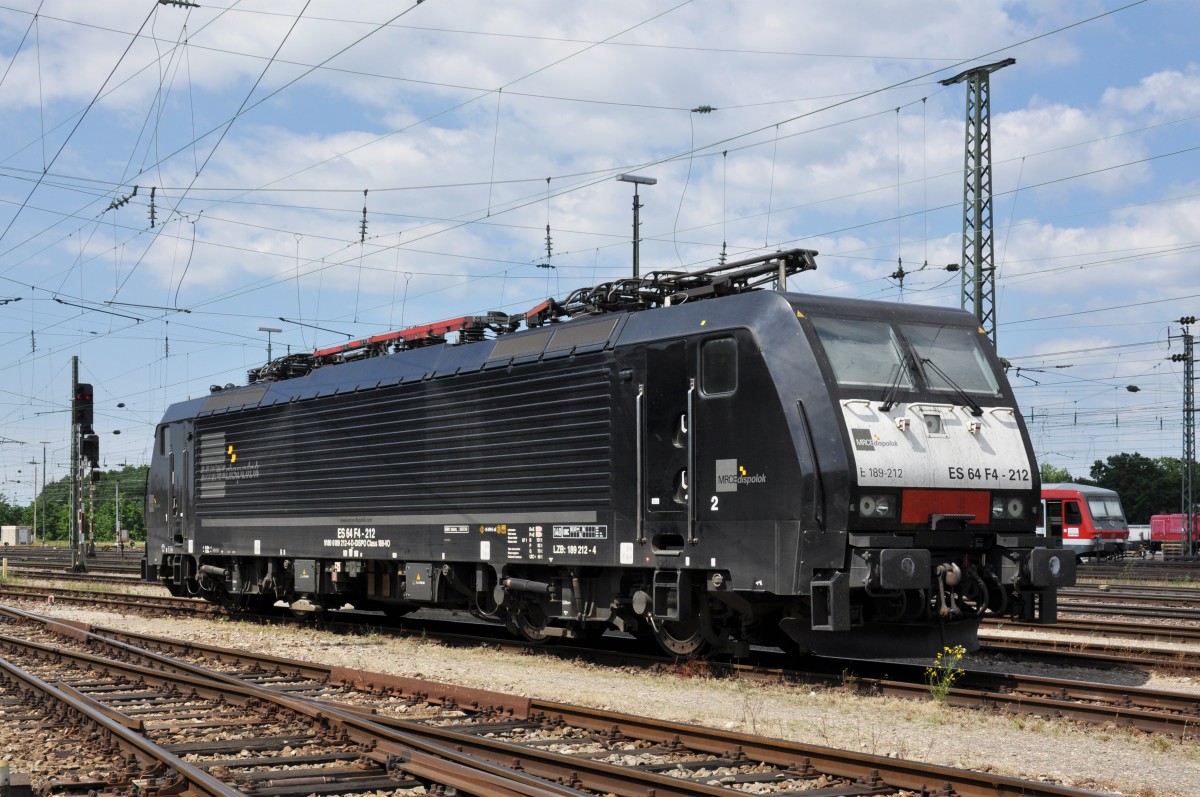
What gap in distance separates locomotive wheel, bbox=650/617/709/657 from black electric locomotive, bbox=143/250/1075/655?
0.03 metres

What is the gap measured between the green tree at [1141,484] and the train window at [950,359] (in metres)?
98.9

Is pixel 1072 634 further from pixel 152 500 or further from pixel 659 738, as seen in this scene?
pixel 152 500

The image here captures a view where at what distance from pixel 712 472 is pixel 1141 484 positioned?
103672 millimetres

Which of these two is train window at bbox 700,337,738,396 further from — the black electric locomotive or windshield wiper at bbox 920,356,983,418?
windshield wiper at bbox 920,356,983,418

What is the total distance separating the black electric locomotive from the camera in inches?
448

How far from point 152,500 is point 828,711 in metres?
17.9

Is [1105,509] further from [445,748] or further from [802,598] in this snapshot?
[445,748]

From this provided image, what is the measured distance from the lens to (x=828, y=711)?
1074cm

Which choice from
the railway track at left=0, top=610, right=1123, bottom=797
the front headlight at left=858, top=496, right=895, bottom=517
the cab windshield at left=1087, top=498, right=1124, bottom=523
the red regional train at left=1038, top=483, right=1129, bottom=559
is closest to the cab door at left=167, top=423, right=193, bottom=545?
the railway track at left=0, top=610, right=1123, bottom=797

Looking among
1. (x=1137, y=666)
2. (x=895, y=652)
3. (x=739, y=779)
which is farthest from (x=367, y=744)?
(x=1137, y=666)

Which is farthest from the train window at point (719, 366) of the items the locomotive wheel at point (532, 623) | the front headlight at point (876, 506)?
the locomotive wheel at point (532, 623)

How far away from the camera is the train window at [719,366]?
1218 cm

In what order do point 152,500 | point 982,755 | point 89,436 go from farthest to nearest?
point 89,436 < point 152,500 < point 982,755

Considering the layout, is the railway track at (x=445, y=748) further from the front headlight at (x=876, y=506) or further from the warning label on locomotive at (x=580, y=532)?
the front headlight at (x=876, y=506)
